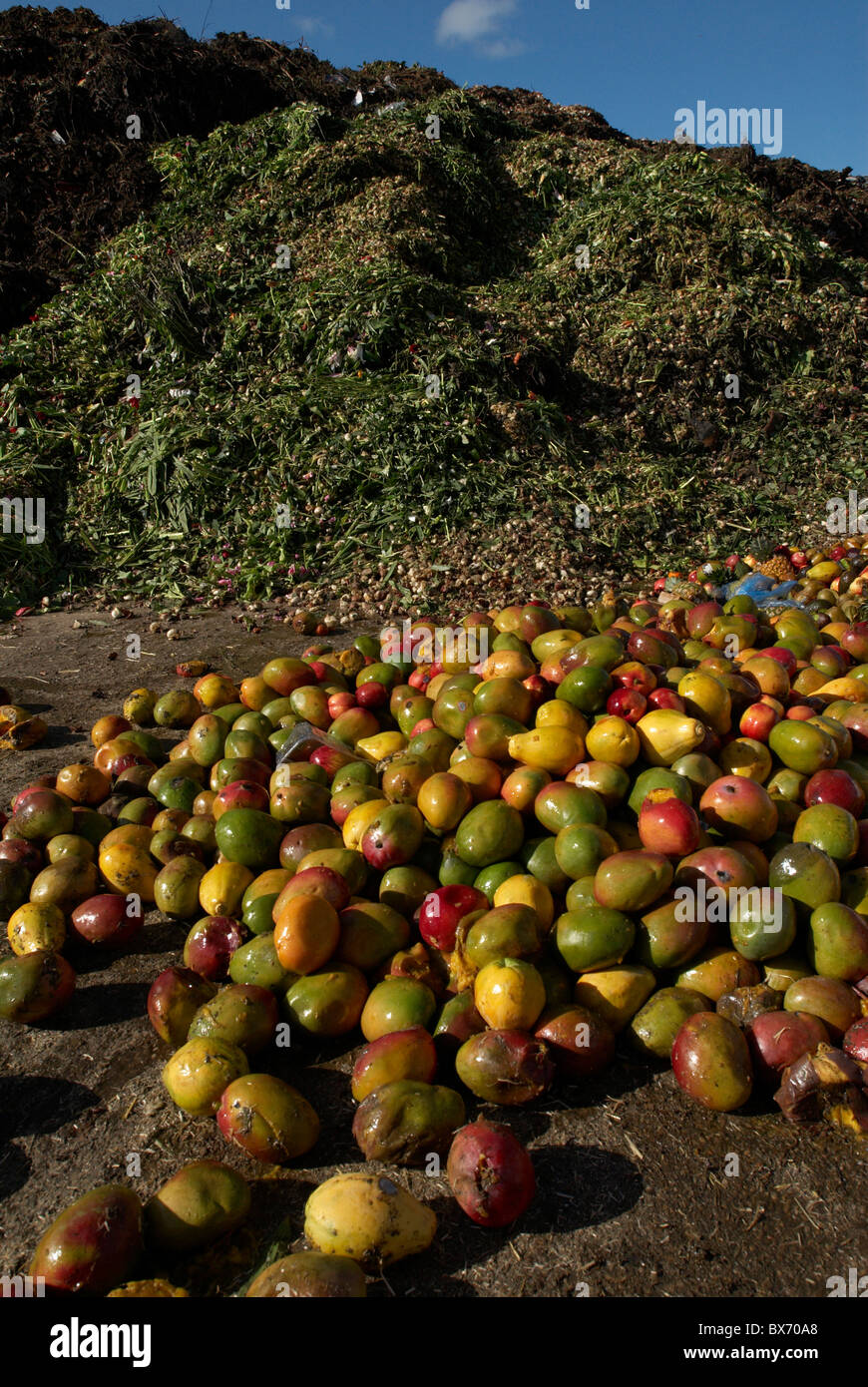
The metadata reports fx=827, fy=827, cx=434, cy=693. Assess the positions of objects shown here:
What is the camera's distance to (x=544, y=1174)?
272cm

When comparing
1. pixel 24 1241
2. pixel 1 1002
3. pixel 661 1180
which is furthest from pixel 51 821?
pixel 661 1180

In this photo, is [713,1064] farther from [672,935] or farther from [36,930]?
[36,930]

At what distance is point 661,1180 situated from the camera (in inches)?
106

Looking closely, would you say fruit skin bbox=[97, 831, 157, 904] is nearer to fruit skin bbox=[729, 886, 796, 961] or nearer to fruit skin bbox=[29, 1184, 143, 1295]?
fruit skin bbox=[29, 1184, 143, 1295]

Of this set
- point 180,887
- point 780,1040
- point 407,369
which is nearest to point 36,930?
point 180,887

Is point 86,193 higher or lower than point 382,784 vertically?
higher

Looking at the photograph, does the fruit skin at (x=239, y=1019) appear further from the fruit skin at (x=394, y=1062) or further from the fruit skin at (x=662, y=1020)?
the fruit skin at (x=662, y=1020)

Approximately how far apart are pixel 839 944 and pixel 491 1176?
5.03ft

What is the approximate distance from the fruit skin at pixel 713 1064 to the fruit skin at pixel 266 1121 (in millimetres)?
1288

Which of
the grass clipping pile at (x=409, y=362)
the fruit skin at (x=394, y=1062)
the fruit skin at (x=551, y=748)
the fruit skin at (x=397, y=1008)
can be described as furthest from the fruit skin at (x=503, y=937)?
the grass clipping pile at (x=409, y=362)

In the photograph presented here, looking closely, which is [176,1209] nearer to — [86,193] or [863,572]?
[863,572]

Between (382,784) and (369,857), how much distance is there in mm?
543

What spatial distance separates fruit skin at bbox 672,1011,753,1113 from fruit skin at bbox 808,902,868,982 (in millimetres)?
466
